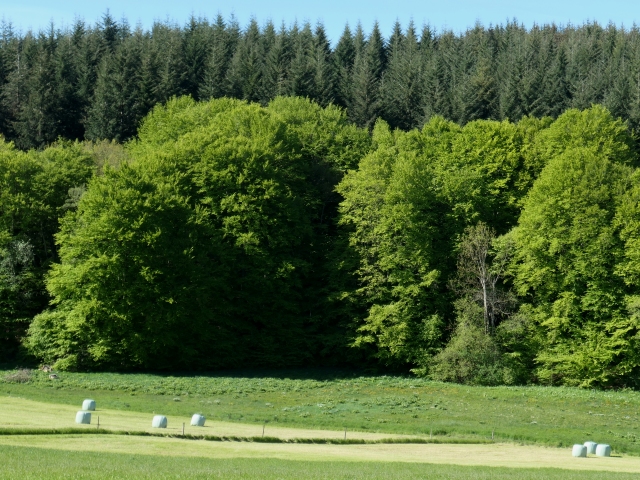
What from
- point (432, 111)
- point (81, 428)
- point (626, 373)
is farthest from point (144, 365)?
point (432, 111)

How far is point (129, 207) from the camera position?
66.6 meters

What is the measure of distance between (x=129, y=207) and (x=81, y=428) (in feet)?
98.7

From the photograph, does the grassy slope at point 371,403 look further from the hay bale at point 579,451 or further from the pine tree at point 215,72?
the pine tree at point 215,72

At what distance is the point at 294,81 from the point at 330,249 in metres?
43.2

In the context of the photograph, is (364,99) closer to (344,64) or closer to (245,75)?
(245,75)

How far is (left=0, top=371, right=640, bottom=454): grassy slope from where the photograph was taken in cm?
4775

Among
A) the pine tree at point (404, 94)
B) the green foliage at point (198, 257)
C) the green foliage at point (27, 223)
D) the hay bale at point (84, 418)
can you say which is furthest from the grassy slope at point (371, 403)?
the pine tree at point (404, 94)

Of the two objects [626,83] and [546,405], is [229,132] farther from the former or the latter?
[626,83]

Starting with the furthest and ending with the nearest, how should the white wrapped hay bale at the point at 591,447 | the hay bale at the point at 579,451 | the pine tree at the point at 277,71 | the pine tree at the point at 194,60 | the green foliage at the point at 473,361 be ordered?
the pine tree at the point at 194,60
the pine tree at the point at 277,71
the green foliage at the point at 473,361
the white wrapped hay bale at the point at 591,447
the hay bale at the point at 579,451

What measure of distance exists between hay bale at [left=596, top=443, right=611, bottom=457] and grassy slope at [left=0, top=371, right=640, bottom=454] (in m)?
2.70

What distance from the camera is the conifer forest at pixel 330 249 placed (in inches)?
2562

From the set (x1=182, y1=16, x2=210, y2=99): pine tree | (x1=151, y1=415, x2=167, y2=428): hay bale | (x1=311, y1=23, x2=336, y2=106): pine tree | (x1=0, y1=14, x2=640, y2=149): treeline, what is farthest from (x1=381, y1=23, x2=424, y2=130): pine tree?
(x1=151, y1=415, x2=167, y2=428): hay bale

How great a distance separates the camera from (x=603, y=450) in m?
41.1

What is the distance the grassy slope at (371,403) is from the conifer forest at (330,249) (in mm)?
4210
